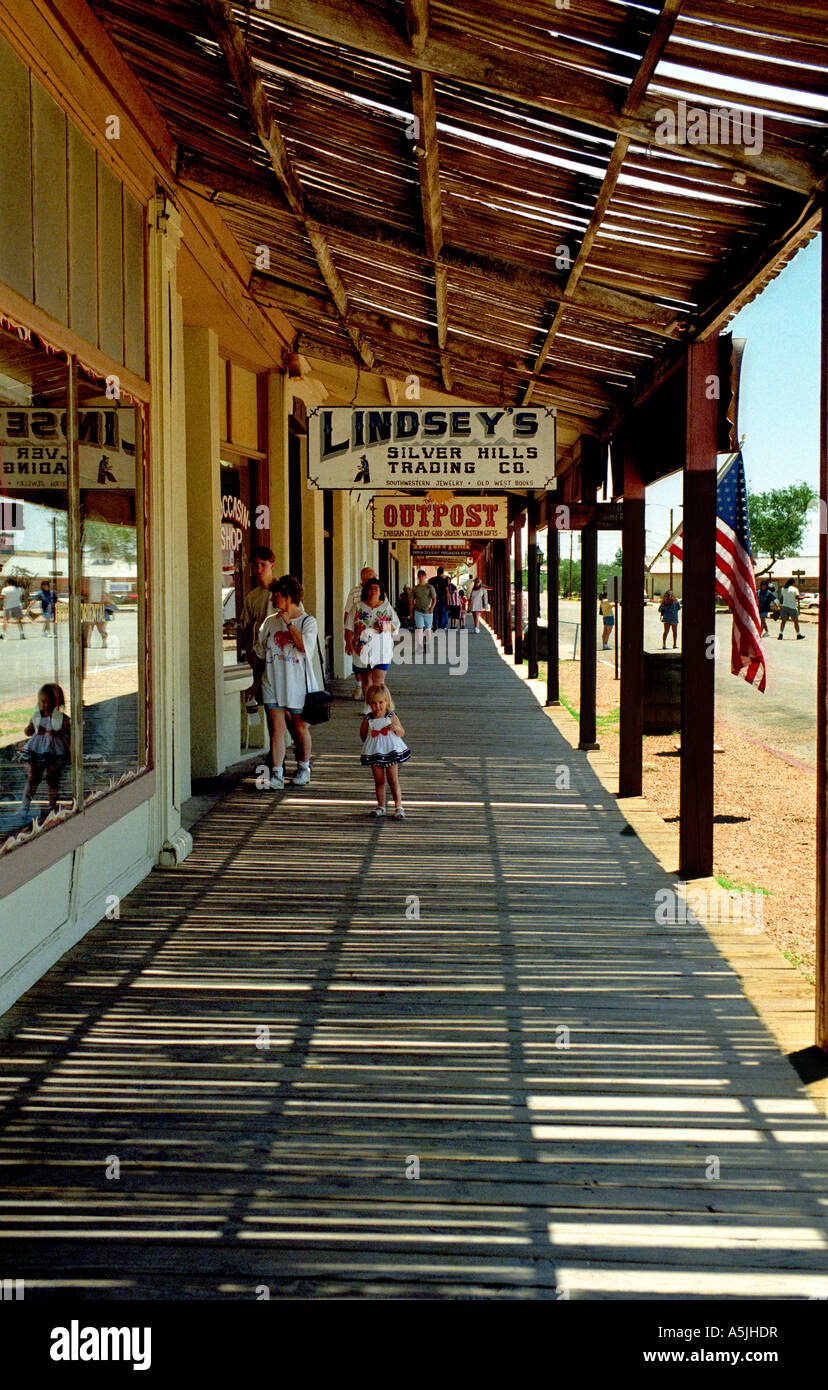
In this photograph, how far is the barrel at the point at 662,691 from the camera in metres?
13.8

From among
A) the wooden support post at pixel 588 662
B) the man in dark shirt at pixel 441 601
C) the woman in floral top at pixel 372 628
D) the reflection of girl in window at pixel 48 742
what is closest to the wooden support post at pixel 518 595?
the man in dark shirt at pixel 441 601

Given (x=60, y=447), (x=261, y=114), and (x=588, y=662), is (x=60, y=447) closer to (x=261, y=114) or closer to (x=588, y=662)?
(x=261, y=114)

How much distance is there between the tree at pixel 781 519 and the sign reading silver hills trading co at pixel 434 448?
Answer: 115 metres

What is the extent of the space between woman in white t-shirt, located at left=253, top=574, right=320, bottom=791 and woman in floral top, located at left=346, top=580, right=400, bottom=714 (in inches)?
35.3

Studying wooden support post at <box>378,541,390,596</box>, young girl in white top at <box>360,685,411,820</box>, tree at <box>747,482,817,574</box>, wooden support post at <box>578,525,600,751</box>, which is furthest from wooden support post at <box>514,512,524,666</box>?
tree at <box>747,482,817,574</box>

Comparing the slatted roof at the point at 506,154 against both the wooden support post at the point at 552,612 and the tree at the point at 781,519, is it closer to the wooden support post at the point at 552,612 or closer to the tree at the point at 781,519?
the wooden support post at the point at 552,612

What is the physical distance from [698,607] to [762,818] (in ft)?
12.8

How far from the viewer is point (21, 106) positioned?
420 centimetres

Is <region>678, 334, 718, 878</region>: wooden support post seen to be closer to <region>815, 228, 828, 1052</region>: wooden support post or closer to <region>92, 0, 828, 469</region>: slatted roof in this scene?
<region>92, 0, 828, 469</region>: slatted roof

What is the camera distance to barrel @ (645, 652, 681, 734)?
544 inches

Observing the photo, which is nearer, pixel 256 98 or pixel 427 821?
pixel 256 98
